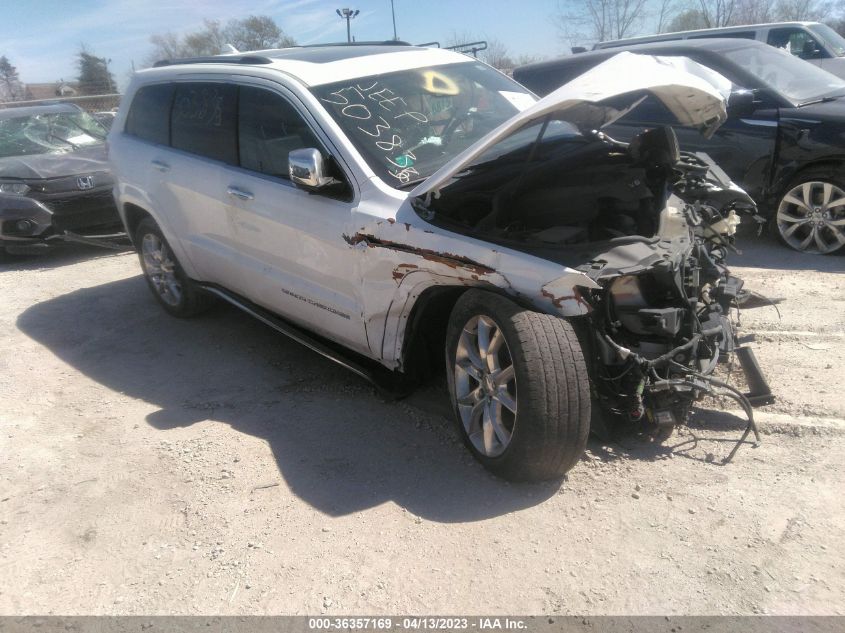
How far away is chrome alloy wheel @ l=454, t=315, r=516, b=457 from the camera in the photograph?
299 cm

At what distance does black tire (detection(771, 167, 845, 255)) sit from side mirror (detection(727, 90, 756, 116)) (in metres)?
0.81

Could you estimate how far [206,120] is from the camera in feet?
15.1

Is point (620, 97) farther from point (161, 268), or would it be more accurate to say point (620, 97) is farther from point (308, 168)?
point (161, 268)

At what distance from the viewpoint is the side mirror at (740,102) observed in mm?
4996

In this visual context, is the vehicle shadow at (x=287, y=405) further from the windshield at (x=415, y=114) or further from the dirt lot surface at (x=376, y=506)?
the windshield at (x=415, y=114)

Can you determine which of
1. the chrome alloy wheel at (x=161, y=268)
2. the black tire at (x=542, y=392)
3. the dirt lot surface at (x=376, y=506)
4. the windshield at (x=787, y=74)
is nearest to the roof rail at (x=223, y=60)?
the chrome alloy wheel at (x=161, y=268)

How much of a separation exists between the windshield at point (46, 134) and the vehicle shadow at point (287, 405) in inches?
130

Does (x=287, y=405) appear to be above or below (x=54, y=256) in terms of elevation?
above

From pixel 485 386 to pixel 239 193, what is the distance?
81.2 inches

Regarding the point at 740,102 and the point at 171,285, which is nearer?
the point at 740,102

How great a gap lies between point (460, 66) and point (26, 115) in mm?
7008

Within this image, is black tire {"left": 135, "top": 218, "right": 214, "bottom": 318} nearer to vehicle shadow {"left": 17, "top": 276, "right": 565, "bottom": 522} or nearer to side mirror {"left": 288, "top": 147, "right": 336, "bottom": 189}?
vehicle shadow {"left": 17, "top": 276, "right": 565, "bottom": 522}

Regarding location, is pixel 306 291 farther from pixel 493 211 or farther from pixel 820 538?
pixel 820 538

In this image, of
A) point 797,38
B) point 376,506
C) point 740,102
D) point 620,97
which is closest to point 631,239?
point 620,97
